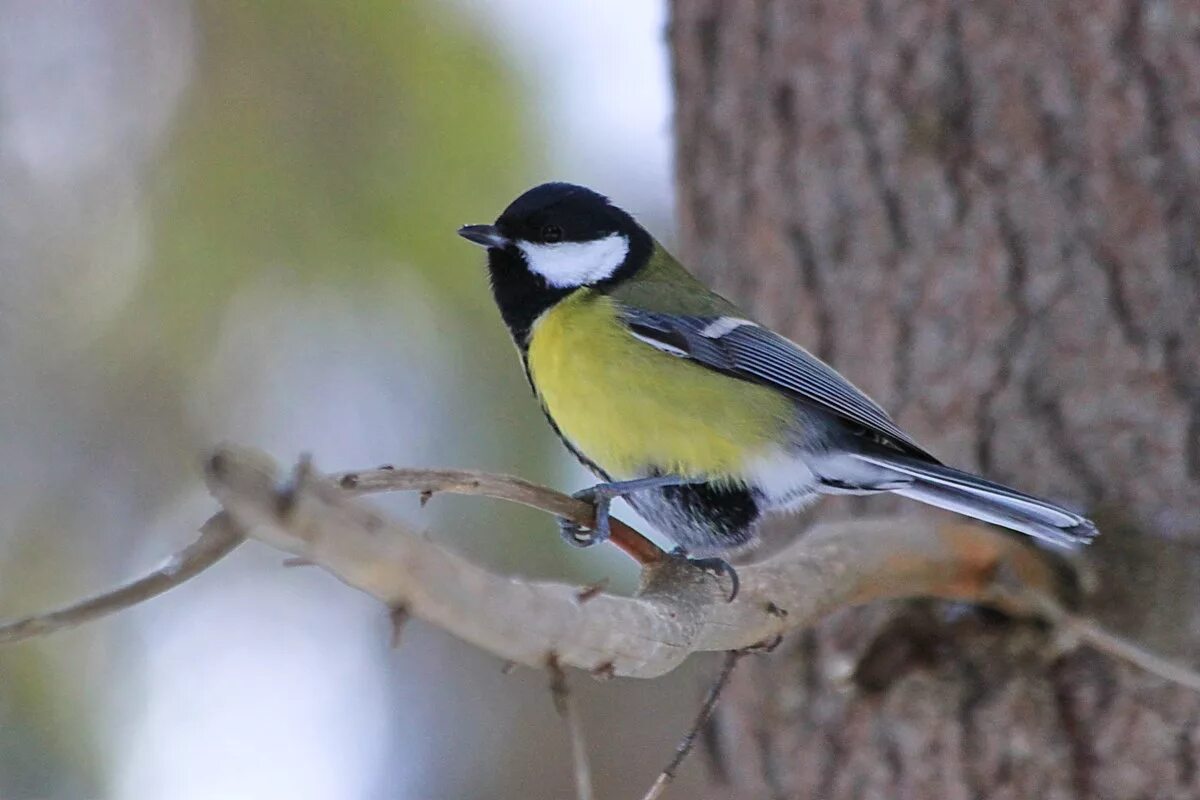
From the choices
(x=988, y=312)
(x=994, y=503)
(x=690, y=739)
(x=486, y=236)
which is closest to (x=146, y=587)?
(x=690, y=739)

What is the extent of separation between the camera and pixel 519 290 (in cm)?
224

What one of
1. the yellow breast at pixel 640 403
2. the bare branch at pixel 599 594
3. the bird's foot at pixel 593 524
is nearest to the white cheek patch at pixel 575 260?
the yellow breast at pixel 640 403

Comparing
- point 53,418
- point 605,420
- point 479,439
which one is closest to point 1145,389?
point 605,420

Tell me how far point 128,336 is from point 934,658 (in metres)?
2.33

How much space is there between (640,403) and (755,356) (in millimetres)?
252

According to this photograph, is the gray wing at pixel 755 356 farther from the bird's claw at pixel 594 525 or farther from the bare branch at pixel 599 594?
the bird's claw at pixel 594 525

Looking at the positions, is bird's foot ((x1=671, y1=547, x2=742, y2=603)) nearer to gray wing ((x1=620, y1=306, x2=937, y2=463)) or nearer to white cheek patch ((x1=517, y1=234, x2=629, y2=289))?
gray wing ((x1=620, y1=306, x2=937, y2=463))

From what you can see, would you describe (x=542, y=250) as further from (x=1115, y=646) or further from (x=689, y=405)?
(x=1115, y=646)

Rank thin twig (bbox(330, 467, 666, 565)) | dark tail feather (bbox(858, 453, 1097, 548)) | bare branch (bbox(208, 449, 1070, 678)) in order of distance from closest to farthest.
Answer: bare branch (bbox(208, 449, 1070, 678)), thin twig (bbox(330, 467, 666, 565)), dark tail feather (bbox(858, 453, 1097, 548))

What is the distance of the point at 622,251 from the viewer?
238 cm

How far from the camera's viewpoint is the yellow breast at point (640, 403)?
6.52 ft

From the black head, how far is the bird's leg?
40cm

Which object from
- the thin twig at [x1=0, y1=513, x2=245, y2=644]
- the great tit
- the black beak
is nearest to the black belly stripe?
the great tit

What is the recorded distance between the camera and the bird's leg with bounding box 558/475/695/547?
64.3 inches
